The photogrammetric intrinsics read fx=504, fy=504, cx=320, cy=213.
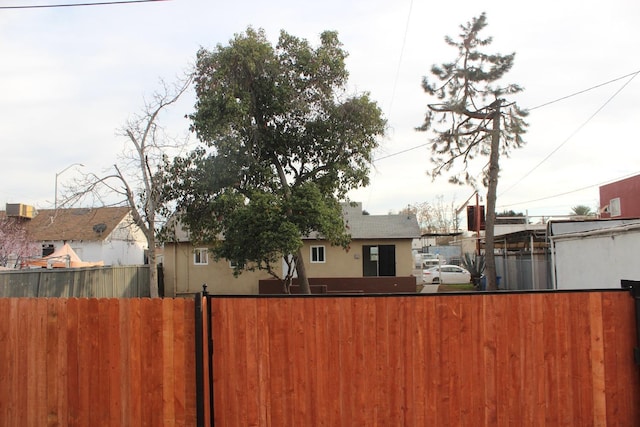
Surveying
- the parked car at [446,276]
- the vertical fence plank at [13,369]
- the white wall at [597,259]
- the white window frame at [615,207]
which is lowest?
the parked car at [446,276]

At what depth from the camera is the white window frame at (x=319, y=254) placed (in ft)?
84.4

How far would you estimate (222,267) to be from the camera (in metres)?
25.8

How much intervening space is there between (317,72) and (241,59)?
2748 mm

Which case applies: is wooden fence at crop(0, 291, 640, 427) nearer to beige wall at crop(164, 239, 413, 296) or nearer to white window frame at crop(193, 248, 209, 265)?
beige wall at crop(164, 239, 413, 296)

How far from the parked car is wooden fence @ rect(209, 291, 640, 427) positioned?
87.5ft

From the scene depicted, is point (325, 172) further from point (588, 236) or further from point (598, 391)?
point (598, 391)

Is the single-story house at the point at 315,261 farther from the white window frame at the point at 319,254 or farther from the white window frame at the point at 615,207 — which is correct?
the white window frame at the point at 615,207

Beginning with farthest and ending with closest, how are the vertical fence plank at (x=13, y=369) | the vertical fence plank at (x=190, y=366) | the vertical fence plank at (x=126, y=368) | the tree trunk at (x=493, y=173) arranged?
the tree trunk at (x=493, y=173) → the vertical fence plank at (x=13, y=369) → the vertical fence plank at (x=126, y=368) → the vertical fence plank at (x=190, y=366)

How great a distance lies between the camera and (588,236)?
12.4 meters

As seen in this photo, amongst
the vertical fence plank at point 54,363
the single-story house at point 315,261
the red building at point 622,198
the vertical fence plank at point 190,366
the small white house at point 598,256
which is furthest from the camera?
the single-story house at point 315,261

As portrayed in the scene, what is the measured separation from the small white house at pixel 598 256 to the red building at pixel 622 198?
1111 centimetres

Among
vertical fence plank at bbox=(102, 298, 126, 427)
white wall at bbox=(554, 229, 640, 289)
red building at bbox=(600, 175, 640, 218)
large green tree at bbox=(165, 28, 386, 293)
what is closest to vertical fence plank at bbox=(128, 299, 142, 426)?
vertical fence plank at bbox=(102, 298, 126, 427)

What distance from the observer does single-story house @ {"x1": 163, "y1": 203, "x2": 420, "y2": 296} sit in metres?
25.6

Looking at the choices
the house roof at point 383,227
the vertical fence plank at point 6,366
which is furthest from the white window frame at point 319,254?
the vertical fence plank at point 6,366
